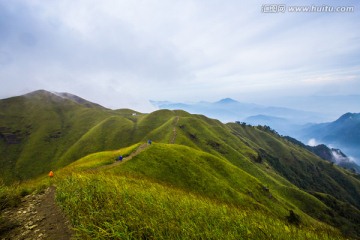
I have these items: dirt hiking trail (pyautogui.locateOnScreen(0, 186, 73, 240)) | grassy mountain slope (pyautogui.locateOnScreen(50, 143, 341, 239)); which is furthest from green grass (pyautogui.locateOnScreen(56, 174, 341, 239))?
dirt hiking trail (pyautogui.locateOnScreen(0, 186, 73, 240))

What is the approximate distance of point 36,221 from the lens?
963cm

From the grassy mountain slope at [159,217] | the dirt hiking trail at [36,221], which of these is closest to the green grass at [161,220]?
the grassy mountain slope at [159,217]

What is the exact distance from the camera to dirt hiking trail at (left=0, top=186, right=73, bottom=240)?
27.1ft

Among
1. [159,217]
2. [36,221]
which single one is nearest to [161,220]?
[159,217]

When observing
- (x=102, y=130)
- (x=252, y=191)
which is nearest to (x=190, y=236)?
(x=252, y=191)

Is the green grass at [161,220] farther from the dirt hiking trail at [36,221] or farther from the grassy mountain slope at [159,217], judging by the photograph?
the dirt hiking trail at [36,221]

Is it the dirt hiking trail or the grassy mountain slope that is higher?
the grassy mountain slope

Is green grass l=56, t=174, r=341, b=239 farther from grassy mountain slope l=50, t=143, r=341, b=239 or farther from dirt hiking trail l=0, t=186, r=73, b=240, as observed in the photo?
dirt hiking trail l=0, t=186, r=73, b=240

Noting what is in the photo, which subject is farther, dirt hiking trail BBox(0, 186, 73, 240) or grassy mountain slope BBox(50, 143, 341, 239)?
dirt hiking trail BBox(0, 186, 73, 240)

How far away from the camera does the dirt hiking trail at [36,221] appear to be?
827cm

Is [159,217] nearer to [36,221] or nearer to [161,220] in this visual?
[161,220]

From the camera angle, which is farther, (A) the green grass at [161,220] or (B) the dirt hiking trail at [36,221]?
(B) the dirt hiking trail at [36,221]

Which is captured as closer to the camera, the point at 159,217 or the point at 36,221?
the point at 159,217

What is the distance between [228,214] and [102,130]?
669ft
